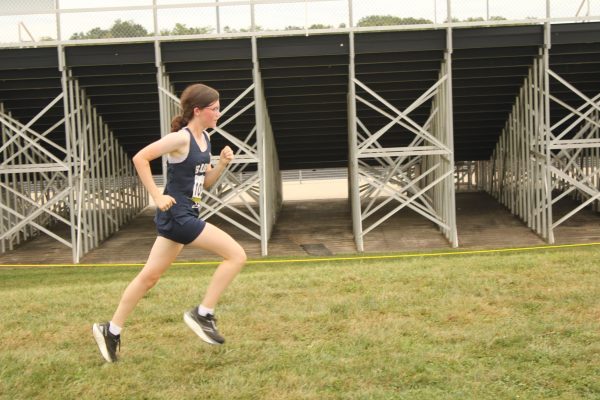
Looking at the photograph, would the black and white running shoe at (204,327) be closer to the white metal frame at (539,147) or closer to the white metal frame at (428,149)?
the white metal frame at (428,149)

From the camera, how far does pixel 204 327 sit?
5.29 m

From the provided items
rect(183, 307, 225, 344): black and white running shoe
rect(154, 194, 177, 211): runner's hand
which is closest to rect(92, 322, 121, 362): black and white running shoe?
rect(183, 307, 225, 344): black and white running shoe

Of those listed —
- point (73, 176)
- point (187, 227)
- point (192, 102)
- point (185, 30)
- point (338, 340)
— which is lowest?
point (338, 340)

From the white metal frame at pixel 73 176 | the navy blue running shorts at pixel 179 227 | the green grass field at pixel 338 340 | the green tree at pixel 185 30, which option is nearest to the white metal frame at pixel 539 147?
the green tree at pixel 185 30

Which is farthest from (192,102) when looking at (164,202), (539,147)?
(539,147)

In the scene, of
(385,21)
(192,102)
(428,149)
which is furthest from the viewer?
(428,149)

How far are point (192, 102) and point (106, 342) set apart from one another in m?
1.77

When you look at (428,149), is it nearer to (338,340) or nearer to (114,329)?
(338,340)

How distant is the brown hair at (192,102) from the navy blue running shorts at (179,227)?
2.07 ft

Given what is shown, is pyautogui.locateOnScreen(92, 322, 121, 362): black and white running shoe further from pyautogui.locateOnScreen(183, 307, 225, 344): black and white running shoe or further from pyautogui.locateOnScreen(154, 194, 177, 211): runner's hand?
pyautogui.locateOnScreen(154, 194, 177, 211): runner's hand

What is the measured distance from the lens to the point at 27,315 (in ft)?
21.9

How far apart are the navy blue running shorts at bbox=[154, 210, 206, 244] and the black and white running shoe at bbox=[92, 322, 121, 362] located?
777 mm

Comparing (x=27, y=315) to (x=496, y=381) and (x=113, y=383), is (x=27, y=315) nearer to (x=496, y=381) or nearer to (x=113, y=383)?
(x=113, y=383)

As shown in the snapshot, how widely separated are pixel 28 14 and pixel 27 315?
1271 centimetres
